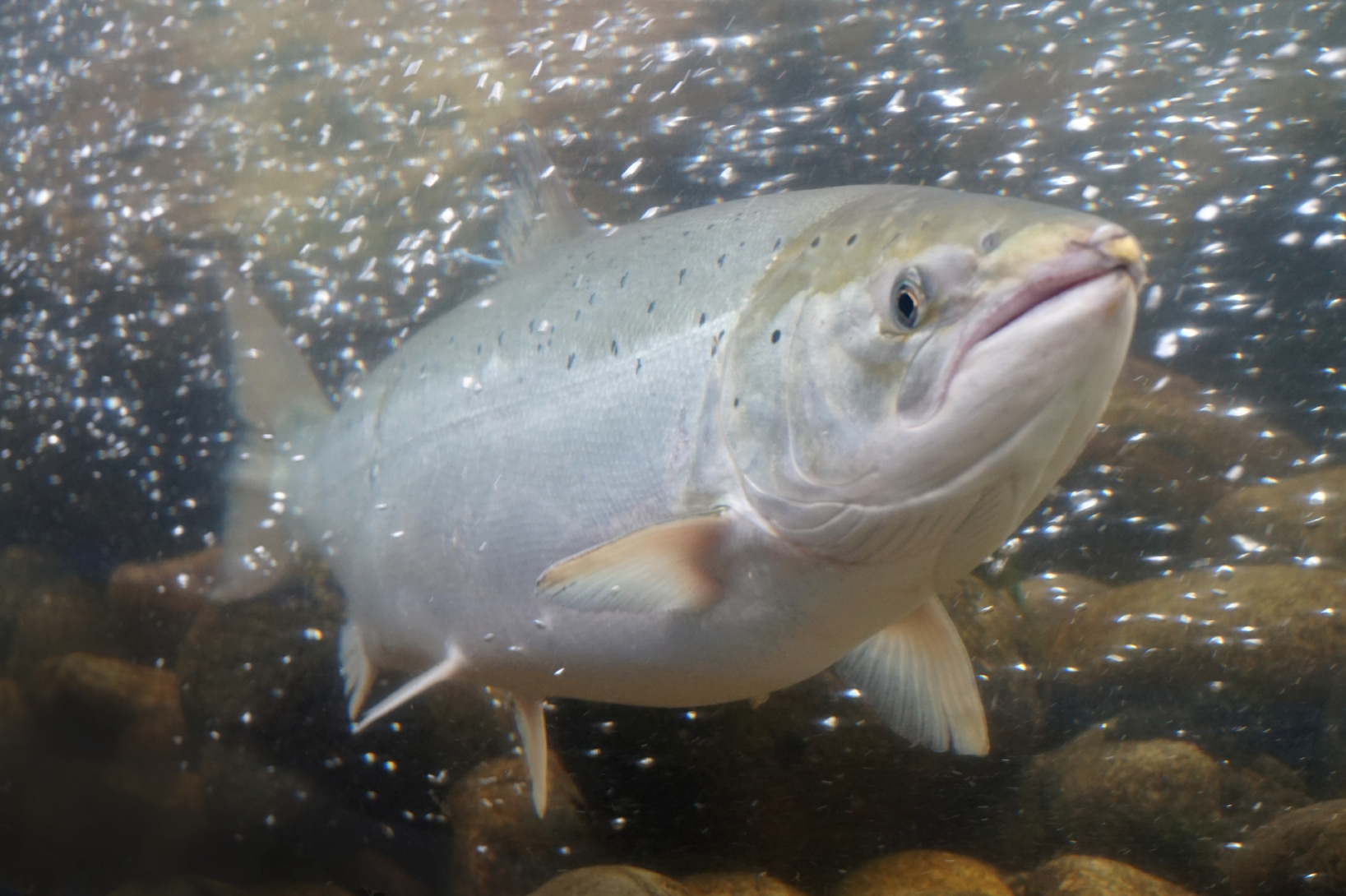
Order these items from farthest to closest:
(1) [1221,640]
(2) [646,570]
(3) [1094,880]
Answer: (1) [1221,640], (3) [1094,880], (2) [646,570]

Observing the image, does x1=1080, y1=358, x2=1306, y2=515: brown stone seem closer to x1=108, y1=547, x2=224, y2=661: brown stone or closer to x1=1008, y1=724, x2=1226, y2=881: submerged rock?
x1=1008, y1=724, x2=1226, y2=881: submerged rock

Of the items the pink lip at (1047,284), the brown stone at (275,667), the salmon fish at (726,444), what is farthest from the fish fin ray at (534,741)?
the pink lip at (1047,284)

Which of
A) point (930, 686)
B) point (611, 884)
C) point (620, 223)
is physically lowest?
point (611, 884)

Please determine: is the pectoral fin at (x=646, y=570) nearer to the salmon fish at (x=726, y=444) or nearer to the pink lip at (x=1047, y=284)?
the salmon fish at (x=726, y=444)

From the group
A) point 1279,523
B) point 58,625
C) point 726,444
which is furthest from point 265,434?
point 1279,523

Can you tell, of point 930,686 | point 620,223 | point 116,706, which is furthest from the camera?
point 620,223

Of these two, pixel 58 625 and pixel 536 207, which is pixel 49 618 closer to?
pixel 58 625

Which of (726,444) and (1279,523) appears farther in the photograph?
(1279,523)
